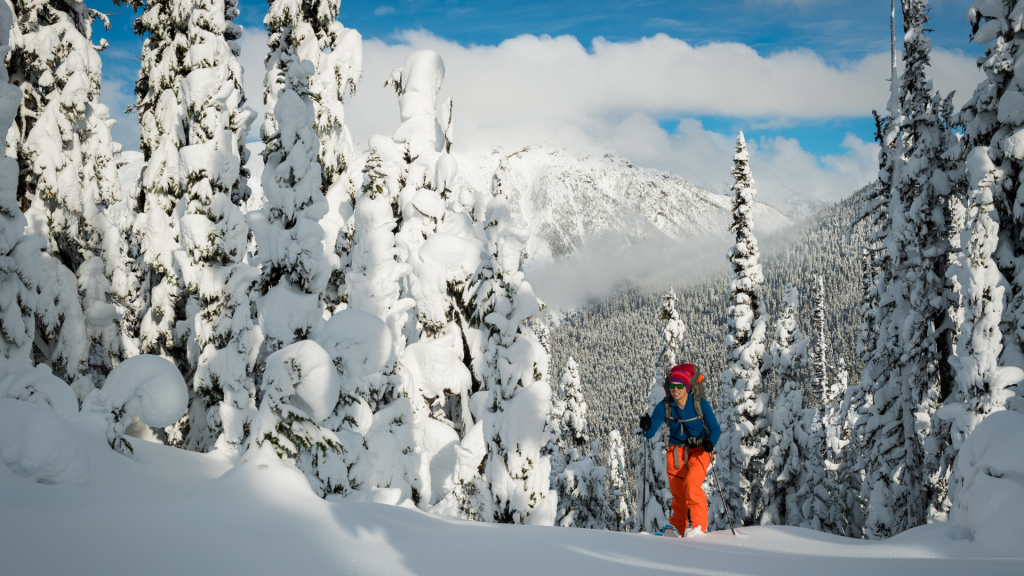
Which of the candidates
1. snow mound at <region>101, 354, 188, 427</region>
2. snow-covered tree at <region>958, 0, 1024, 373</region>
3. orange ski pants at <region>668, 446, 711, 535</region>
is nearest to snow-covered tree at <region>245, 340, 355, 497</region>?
snow mound at <region>101, 354, 188, 427</region>

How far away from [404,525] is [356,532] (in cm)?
69

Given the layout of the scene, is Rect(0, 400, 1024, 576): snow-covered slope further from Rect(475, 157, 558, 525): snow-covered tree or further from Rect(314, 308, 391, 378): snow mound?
Rect(475, 157, 558, 525): snow-covered tree

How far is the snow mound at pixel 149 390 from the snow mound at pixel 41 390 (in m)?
0.36

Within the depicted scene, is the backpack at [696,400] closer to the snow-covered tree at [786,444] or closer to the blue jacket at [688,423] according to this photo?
the blue jacket at [688,423]

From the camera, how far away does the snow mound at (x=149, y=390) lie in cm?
494

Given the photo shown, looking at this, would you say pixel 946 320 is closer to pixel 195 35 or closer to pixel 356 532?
pixel 356 532

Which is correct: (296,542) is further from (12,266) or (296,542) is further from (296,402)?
(12,266)

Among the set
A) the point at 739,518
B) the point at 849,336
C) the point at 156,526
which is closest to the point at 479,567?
the point at 156,526

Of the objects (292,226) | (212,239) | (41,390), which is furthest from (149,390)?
(212,239)

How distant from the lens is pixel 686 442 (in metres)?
7.43

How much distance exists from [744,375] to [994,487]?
1550cm

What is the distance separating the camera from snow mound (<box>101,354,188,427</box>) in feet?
16.2

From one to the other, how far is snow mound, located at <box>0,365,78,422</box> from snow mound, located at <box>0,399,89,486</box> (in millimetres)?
1239

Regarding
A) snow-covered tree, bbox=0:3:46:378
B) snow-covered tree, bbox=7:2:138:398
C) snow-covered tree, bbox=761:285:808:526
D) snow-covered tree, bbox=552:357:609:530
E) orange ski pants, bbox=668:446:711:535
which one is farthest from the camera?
snow-covered tree, bbox=552:357:609:530
